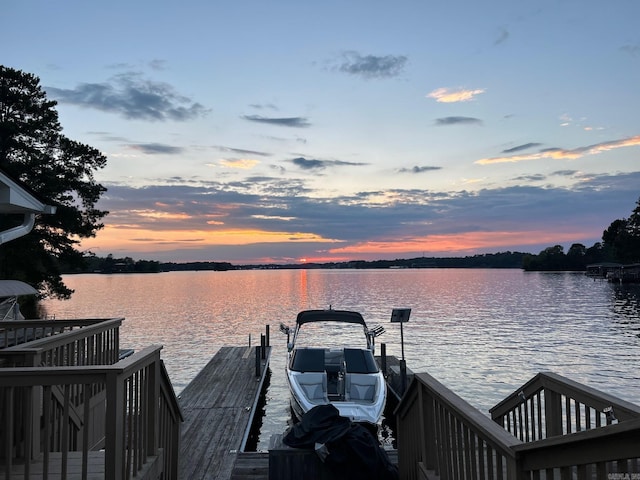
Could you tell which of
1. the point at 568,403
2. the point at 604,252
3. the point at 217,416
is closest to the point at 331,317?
the point at 217,416

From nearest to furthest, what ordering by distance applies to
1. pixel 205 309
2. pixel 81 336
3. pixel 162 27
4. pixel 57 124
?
pixel 81 336 → pixel 162 27 → pixel 57 124 → pixel 205 309

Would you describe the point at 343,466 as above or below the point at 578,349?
above

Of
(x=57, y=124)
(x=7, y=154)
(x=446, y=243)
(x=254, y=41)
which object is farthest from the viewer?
(x=446, y=243)

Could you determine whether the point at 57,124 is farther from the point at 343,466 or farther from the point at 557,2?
the point at 343,466

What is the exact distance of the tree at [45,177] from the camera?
2439 cm

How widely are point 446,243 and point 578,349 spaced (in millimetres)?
73905

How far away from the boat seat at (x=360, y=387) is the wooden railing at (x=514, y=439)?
581 cm

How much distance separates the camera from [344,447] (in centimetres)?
563

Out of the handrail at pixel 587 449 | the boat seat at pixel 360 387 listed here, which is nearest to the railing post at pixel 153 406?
the handrail at pixel 587 449

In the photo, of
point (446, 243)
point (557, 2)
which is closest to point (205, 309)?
point (557, 2)

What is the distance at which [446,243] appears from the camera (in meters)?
99.2

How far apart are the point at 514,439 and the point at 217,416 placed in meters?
10.3

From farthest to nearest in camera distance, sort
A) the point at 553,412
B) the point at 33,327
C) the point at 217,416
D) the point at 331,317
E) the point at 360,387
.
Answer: the point at 331,317
the point at 217,416
the point at 360,387
the point at 33,327
the point at 553,412

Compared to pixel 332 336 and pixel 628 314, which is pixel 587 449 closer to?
pixel 332 336
